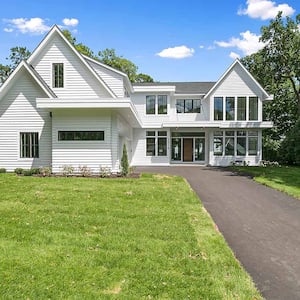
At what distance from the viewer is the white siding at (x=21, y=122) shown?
17000 millimetres

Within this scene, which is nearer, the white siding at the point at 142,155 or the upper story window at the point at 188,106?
the white siding at the point at 142,155

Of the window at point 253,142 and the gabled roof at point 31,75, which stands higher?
the gabled roof at point 31,75

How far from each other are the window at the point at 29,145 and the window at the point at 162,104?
1174cm

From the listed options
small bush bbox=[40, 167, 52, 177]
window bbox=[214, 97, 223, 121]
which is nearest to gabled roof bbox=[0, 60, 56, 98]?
small bush bbox=[40, 167, 52, 177]

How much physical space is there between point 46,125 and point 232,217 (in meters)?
12.1

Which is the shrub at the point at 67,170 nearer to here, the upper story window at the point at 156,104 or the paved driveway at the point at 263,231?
the paved driveway at the point at 263,231

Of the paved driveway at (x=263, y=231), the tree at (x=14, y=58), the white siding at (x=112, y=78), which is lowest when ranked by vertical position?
the paved driveway at (x=263, y=231)

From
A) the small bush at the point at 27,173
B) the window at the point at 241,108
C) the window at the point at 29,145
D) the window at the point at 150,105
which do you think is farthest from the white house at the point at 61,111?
the window at the point at 150,105

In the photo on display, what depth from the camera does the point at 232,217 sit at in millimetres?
8000

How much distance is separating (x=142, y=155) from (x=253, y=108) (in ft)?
31.4

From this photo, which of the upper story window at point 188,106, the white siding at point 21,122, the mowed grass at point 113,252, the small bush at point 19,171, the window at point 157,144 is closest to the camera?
the mowed grass at point 113,252

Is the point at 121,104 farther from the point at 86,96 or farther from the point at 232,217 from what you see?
the point at 232,217

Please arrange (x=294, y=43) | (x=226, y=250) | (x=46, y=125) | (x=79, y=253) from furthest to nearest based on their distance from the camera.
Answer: (x=294, y=43)
(x=46, y=125)
(x=226, y=250)
(x=79, y=253)

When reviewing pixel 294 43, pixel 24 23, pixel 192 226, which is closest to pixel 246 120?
Result: pixel 294 43
